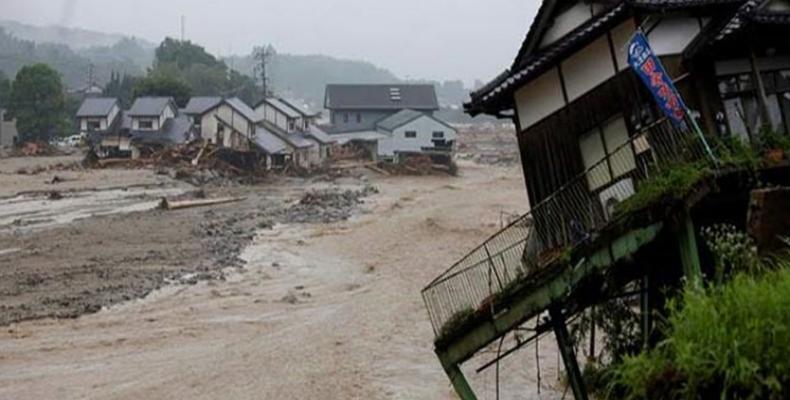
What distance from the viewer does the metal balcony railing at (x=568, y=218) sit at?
1062 centimetres

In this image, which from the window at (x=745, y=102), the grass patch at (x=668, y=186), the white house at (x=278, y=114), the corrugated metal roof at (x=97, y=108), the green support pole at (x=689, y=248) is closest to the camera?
the grass patch at (x=668, y=186)

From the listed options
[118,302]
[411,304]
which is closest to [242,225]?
[118,302]

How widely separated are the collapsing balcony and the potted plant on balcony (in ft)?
2.88

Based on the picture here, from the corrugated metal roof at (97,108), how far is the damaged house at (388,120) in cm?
2558

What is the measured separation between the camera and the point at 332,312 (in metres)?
25.3

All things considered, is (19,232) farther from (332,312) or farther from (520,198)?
(520,198)

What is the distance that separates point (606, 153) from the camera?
12.9 meters

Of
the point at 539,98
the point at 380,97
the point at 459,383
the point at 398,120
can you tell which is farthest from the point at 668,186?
the point at 380,97

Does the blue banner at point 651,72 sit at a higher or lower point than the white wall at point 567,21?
lower

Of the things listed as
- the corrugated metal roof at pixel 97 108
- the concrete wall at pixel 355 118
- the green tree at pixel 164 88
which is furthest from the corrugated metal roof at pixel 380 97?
the corrugated metal roof at pixel 97 108

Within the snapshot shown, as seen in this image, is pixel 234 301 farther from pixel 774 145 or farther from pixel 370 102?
pixel 370 102

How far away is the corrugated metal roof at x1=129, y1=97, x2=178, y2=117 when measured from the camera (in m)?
74.6

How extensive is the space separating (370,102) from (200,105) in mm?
22681

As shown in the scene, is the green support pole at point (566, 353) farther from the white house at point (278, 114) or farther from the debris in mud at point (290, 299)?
the white house at point (278, 114)
